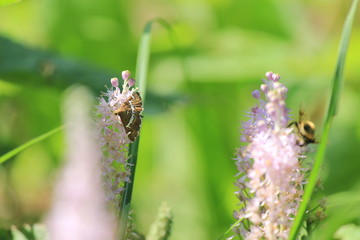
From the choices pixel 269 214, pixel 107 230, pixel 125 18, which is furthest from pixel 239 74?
pixel 107 230

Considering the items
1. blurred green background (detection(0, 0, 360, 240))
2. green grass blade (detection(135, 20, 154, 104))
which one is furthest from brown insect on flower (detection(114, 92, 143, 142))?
blurred green background (detection(0, 0, 360, 240))

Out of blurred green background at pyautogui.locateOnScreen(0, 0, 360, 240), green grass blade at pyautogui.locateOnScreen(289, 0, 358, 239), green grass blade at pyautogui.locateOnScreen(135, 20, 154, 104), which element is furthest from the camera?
blurred green background at pyautogui.locateOnScreen(0, 0, 360, 240)

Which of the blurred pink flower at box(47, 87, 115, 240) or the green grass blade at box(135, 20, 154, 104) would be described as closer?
the blurred pink flower at box(47, 87, 115, 240)

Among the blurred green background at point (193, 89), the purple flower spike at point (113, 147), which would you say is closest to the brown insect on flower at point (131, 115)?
the purple flower spike at point (113, 147)

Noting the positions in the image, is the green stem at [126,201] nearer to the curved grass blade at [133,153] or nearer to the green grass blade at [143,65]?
the curved grass blade at [133,153]

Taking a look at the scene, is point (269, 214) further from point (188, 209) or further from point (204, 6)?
point (204, 6)

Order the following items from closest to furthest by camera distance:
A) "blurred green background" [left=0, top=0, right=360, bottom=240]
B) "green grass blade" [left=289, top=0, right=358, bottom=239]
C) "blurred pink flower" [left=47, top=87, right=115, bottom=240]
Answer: "blurred pink flower" [left=47, top=87, right=115, bottom=240], "green grass blade" [left=289, top=0, right=358, bottom=239], "blurred green background" [left=0, top=0, right=360, bottom=240]

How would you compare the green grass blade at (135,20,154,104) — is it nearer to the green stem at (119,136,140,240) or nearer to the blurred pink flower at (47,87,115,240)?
the green stem at (119,136,140,240)
